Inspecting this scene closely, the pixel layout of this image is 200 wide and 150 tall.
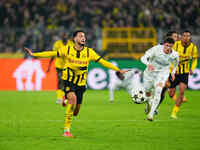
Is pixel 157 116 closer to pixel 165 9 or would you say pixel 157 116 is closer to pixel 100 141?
pixel 100 141

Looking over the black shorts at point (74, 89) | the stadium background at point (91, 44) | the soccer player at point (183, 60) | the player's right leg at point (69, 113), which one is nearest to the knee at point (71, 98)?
the player's right leg at point (69, 113)

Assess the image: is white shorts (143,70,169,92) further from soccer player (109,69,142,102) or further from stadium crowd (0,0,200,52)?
stadium crowd (0,0,200,52)

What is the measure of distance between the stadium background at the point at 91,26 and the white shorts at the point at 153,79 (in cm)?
1034

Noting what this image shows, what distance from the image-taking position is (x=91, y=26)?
24.7m

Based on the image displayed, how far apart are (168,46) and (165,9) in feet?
50.1

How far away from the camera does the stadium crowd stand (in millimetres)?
24500

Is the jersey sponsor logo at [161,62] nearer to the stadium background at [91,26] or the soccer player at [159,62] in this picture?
the soccer player at [159,62]

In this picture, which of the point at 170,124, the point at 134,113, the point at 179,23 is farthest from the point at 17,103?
the point at 179,23

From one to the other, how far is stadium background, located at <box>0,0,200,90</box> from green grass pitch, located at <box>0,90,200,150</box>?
21.9 feet

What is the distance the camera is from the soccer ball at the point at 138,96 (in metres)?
10.9

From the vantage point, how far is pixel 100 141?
822cm

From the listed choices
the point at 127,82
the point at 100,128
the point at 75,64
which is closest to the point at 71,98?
the point at 75,64

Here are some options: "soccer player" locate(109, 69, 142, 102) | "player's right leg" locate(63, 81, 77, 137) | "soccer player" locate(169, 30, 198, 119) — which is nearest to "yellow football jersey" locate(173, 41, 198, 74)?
"soccer player" locate(169, 30, 198, 119)

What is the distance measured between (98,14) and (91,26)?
2.95 ft
